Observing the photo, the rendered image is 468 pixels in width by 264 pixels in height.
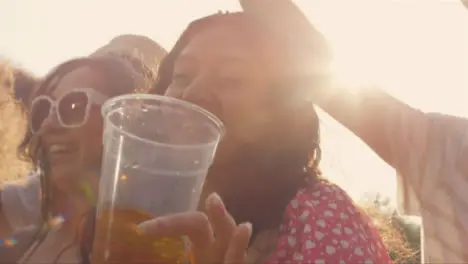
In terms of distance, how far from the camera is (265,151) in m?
0.91

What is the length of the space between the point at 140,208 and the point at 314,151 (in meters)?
0.58

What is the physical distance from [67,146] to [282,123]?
42 centimetres

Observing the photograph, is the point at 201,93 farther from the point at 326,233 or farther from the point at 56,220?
the point at 56,220

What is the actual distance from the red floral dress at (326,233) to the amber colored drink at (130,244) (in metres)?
0.30

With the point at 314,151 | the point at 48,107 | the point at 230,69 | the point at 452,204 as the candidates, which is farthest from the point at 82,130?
the point at 452,204

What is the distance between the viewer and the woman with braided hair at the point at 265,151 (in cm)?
79

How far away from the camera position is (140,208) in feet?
1.66

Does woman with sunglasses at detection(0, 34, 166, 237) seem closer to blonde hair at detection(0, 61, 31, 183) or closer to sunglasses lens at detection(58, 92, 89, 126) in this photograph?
blonde hair at detection(0, 61, 31, 183)

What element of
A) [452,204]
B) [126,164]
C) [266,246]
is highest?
[126,164]

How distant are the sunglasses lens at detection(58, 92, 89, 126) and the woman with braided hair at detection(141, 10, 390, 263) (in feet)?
0.70

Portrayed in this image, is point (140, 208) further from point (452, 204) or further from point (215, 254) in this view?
point (452, 204)

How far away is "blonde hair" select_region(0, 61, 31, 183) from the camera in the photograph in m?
1.32

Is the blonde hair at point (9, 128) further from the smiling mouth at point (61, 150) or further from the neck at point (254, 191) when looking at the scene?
the neck at point (254, 191)

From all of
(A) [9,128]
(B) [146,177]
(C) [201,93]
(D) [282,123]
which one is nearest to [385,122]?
(D) [282,123]
